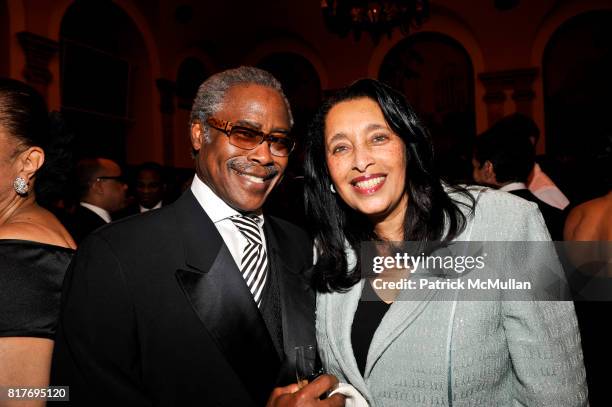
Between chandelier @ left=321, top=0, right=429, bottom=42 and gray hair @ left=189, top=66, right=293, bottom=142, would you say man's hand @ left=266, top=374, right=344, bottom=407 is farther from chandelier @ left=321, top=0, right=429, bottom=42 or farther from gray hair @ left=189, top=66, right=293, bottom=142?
chandelier @ left=321, top=0, right=429, bottom=42

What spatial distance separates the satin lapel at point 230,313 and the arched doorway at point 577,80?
880cm

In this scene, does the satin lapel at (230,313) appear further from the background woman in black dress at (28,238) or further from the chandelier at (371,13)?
the chandelier at (371,13)

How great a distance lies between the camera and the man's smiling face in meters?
1.98

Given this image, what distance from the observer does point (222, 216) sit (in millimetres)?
1991

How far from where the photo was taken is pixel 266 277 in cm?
199

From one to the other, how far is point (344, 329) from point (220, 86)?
108cm

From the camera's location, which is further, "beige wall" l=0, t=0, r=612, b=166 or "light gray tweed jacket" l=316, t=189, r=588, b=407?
"beige wall" l=0, t=0, r=612, b=166

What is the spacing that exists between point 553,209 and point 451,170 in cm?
242

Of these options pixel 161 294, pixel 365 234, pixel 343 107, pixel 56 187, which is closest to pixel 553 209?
pixel 365 234

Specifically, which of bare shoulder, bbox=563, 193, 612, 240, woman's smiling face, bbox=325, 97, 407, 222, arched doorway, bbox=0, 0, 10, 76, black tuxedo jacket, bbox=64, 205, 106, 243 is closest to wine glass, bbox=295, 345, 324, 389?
woman's smiling face, bbox=325, 97, 407, 222

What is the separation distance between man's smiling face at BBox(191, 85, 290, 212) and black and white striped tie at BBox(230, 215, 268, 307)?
0.21 ft

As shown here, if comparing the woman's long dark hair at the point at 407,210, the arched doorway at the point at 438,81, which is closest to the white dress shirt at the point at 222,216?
the woman's long dark hair at the point at 407,210

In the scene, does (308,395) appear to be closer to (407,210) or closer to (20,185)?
(407,210)

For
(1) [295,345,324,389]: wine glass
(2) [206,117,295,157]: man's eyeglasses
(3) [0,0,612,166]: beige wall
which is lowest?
(1) [295,345,324,389]: wine glass
